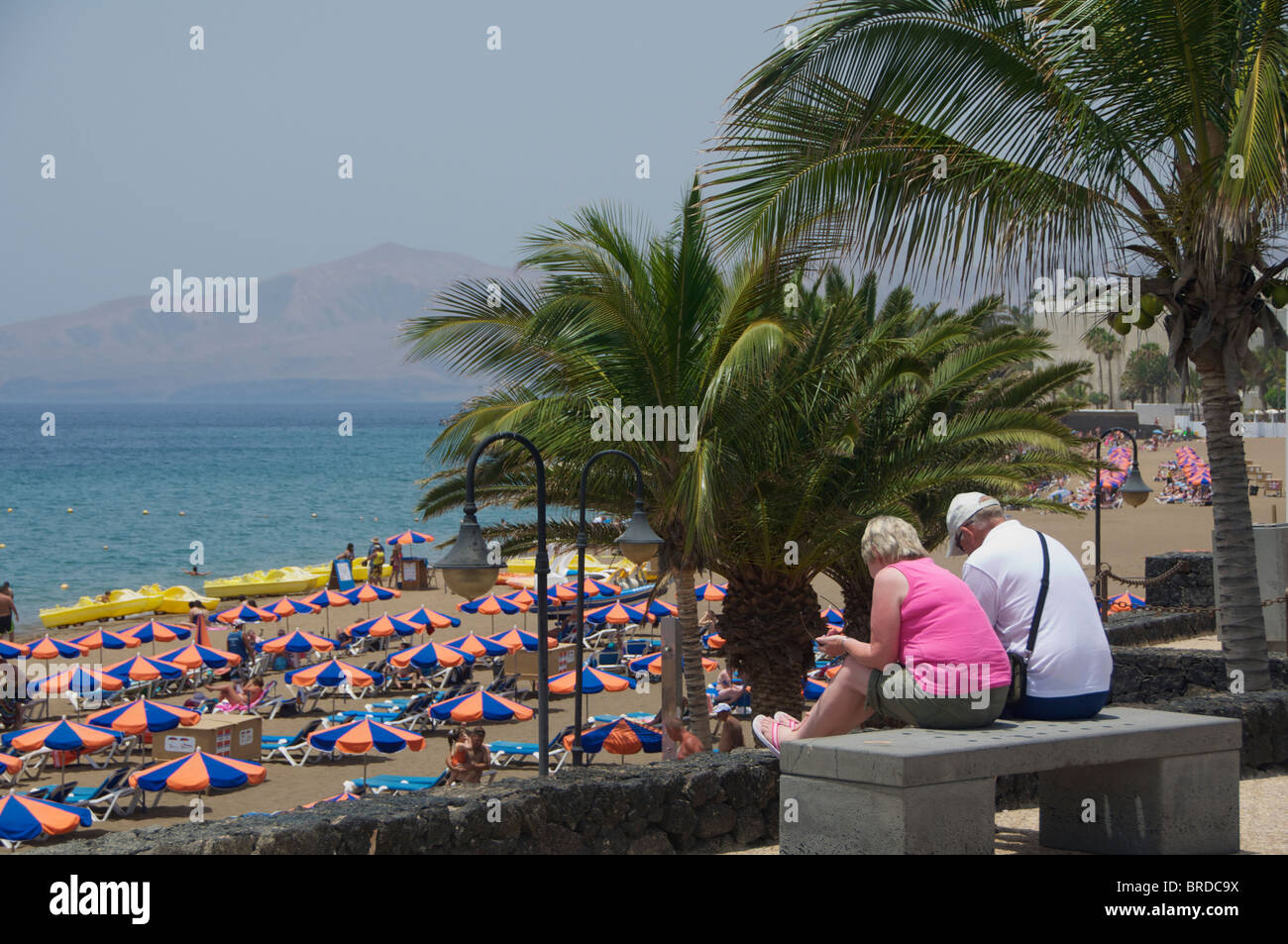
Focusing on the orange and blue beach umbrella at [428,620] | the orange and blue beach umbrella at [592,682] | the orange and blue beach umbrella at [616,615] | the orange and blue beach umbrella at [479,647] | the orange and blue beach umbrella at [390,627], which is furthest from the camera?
the orange and blue beach umbrella at [616,615]

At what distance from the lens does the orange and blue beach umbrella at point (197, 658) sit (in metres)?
22.4

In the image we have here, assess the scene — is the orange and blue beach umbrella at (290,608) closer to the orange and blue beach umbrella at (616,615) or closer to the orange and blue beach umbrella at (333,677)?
the orange and blue beach umbrella at (616,615)

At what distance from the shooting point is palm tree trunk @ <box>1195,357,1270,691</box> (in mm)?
9102

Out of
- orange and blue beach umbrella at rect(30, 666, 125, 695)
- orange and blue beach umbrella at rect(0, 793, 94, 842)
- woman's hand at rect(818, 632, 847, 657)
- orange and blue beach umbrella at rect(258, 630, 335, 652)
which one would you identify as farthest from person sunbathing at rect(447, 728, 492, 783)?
orange and blue beach umbrella at rect(258, 630, 335, 652)

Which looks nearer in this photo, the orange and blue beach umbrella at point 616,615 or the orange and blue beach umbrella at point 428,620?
the orange and blue beach umbrella at point 428,620

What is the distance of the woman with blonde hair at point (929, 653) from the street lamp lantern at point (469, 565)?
259 centimetres

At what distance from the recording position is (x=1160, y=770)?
5.27 meters

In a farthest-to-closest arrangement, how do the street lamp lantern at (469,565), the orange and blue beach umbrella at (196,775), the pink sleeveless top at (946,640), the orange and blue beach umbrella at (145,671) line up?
the orange and blue beach umbrella at (145,671) → the orange and blue beach umbrella at (196,775) → the street lamp lantern at (469,565) → the pink sleeveless top at (946,640)

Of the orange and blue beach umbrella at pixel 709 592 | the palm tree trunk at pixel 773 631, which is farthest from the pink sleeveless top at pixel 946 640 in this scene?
the orange and blue beach umbrella at pixel 709 592

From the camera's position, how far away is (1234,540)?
9156mm

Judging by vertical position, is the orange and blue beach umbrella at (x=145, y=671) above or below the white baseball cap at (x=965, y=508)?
below

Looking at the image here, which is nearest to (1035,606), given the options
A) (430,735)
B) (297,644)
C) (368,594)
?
(430,735)

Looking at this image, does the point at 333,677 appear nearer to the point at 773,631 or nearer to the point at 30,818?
the point at 30,818
